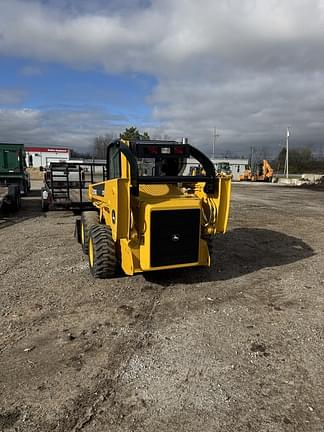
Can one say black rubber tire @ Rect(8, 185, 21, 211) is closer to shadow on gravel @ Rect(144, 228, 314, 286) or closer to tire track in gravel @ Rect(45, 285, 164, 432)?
shadow on gravel @ Rect(144, 228, 314, 286)

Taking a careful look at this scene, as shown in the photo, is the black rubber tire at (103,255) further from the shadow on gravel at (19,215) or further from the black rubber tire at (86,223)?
the shadow on gravel at (19,215)

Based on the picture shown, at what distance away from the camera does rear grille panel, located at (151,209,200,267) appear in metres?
4.79

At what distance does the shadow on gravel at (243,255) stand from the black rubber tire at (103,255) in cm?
68

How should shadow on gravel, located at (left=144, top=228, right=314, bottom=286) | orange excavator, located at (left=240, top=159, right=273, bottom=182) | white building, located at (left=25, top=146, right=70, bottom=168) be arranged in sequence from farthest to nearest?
white building, located at (left=25, top=146, right=70, bottom=168)
orange excavator, located at (left=240, top=159, right=273, bottom=182)
shadow on gravel, located at (left=144, top=228, right=314, bottom=286)

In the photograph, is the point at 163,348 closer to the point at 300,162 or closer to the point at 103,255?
the point at 103,255

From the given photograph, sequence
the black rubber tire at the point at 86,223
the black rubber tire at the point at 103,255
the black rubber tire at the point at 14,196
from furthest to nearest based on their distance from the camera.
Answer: the black rubber tire at the point at 14,196, the black rubber tire at the point at 86,223, the black rubber tire at the point at 103,255

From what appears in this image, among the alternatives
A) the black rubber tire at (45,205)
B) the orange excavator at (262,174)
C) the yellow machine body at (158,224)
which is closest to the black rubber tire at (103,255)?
the yellow machine body at (158,224)

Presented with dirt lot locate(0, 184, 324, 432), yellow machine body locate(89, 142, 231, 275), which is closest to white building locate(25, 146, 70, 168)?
dirt lot locate(0, 184, 324, 432)

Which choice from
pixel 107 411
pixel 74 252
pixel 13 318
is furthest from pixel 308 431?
pixel 74 252

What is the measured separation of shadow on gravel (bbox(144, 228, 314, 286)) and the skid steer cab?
67 cm

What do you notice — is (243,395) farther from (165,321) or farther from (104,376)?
(165,321)

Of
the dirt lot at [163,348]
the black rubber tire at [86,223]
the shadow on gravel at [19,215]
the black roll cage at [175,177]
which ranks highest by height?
the black roll cage at [175,177]

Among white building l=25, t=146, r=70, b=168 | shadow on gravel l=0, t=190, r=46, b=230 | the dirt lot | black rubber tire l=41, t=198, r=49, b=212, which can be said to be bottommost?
shadow on gravel l=0, t=190, r=46, b=230

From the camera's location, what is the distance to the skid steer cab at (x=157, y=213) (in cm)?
478
